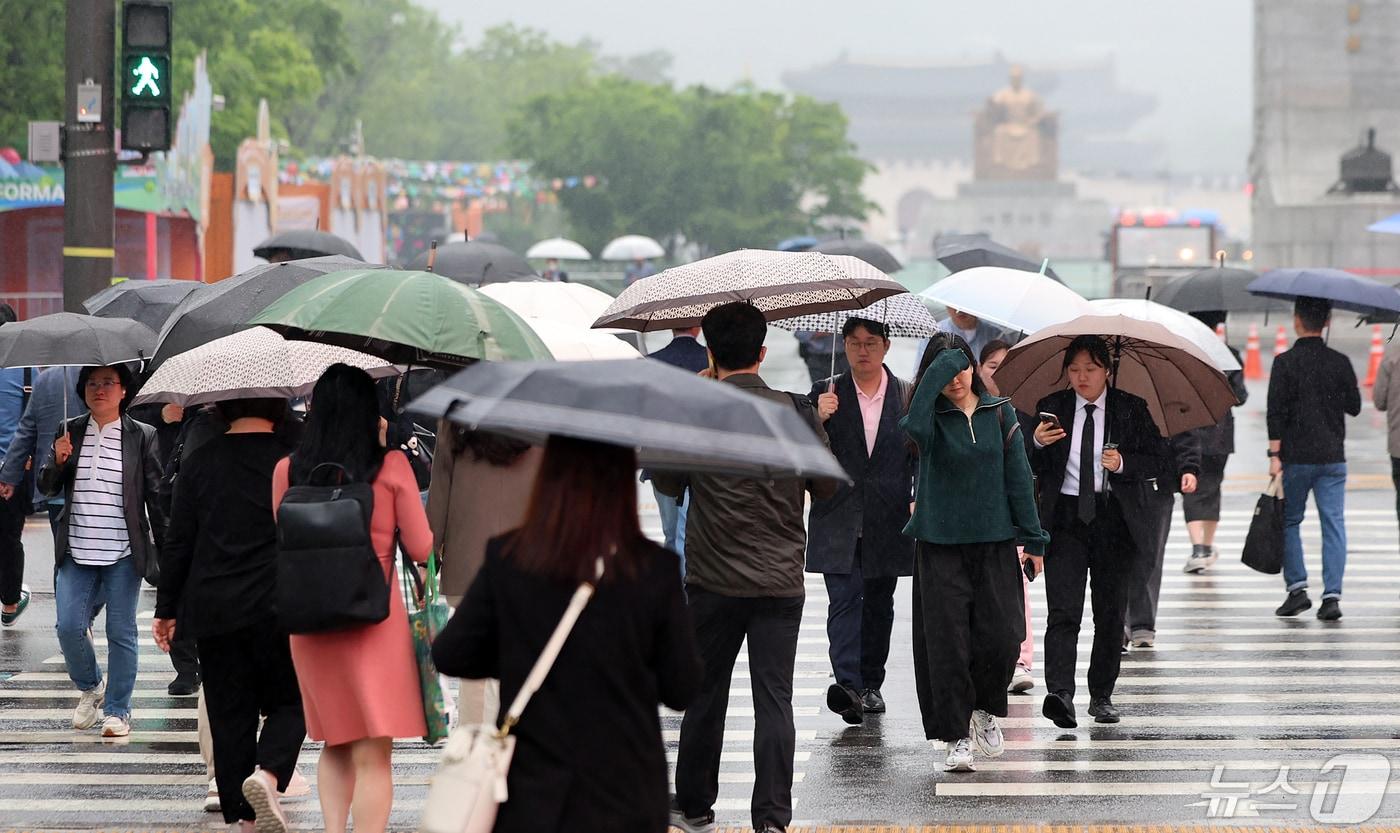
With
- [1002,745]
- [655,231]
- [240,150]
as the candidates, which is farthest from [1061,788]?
[655,231]

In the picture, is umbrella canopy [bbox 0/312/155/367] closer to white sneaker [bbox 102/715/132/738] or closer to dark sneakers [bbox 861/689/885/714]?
white sneaker [bbox 102/715/132/738]

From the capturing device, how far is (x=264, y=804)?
6574mm

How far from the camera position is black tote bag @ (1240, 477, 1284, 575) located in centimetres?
1156

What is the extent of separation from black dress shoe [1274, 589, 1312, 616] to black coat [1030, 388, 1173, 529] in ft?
11.1

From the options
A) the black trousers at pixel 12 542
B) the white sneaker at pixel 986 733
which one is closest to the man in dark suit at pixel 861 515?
the white sneaker at pixel 986 733

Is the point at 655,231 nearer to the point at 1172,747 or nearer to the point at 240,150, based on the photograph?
the point at 240,150

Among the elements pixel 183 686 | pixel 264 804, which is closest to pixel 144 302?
pixel 183 686

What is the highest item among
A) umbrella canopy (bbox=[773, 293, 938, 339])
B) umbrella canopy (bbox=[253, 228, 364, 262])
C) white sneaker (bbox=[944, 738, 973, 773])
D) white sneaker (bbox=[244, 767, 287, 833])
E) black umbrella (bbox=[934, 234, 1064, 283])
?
umbrella canopy (bbox=[253, 228, 364, 262])

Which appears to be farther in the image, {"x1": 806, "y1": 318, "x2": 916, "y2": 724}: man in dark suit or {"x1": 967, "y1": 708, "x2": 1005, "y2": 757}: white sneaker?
{"x1": 806, "y1": 318, "x2": 916, "y2": 724}: man in dark suit

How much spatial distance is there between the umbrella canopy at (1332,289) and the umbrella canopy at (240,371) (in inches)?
252

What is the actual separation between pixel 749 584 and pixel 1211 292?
7.32 metres

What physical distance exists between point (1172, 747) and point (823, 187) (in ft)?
166

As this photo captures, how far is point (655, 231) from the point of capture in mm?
57906

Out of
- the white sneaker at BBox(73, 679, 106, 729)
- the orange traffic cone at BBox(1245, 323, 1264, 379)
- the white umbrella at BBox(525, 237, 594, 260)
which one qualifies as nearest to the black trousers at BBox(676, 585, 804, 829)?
the white sneaker at BBox(73, 679, 106, 729)
